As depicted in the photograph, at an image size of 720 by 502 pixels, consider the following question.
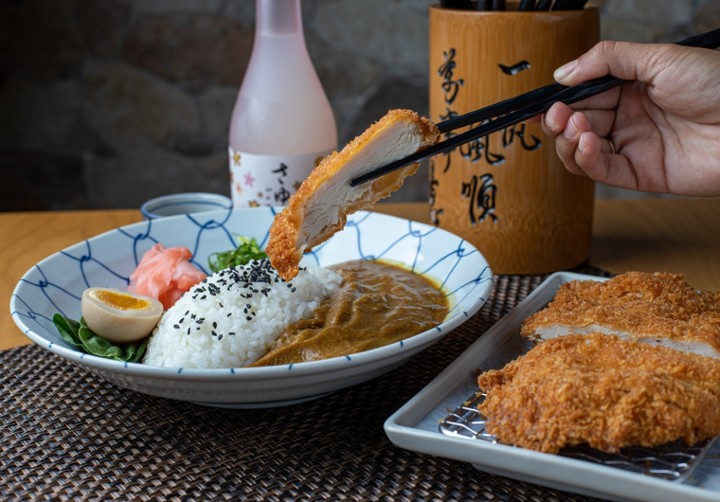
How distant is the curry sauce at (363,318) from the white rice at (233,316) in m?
0.03

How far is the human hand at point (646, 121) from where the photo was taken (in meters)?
1.71

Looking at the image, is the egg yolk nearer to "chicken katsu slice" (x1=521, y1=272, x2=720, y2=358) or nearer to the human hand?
"chicken katsu slice" (x1=521, y1=272, x2=720, y2=358)

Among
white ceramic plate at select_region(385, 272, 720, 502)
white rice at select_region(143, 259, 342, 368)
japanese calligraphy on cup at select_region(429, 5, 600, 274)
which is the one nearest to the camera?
white ceramic plate at select_region(385, 272, 720, 502)

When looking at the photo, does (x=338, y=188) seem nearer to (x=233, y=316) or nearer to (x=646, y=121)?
(x=233, y=316)

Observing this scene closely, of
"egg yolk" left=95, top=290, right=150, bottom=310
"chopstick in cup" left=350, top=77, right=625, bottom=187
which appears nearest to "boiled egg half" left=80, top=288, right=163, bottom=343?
"egg yolk" left=95, top=290, right=150, bottom=310

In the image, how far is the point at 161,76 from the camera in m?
4.06

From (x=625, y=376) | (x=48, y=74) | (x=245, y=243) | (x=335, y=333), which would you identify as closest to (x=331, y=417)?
(x=335, y=333)

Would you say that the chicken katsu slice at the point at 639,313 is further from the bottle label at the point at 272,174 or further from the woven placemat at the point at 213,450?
the bottle label at the point at 272,174

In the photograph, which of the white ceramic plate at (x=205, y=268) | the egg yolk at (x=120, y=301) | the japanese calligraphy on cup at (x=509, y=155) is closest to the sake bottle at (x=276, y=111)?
the white ceramic plate at (x=205, y=268)

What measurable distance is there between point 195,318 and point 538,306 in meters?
0.69

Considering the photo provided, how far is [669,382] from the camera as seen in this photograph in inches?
44.9

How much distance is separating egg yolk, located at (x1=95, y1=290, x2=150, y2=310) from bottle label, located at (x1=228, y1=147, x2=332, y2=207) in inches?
24.3

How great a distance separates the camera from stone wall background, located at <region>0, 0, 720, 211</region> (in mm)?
3951

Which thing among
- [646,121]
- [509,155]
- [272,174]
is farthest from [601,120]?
[272,174]
